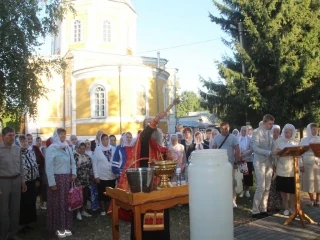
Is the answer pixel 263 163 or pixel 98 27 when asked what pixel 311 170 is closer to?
pixel 263 163

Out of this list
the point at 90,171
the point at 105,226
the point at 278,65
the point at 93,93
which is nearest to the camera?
the point at 105,226

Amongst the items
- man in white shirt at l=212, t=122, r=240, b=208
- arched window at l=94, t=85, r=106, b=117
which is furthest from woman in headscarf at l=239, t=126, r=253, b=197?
arched window at l=94, t=85, r=106, b=117

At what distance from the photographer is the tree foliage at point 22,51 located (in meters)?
11.6

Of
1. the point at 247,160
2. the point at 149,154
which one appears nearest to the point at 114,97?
the point at 247,160

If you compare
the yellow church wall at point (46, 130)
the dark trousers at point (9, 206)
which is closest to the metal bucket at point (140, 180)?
the dark trousers at point (9, 206)

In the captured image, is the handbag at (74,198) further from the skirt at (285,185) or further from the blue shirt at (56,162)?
the skirt at (285,185)

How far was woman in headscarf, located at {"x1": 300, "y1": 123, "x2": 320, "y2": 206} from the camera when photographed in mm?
8302

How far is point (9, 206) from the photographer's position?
246 inches

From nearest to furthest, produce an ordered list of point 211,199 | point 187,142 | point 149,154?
point 211,199 → point 149,154 → point 187,142

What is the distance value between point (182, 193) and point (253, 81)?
16.0 m

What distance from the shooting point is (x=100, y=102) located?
29.0m

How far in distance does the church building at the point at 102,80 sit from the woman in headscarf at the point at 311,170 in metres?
20.2

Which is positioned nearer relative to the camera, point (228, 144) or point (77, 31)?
point (228, 144)

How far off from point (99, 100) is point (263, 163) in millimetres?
22961
